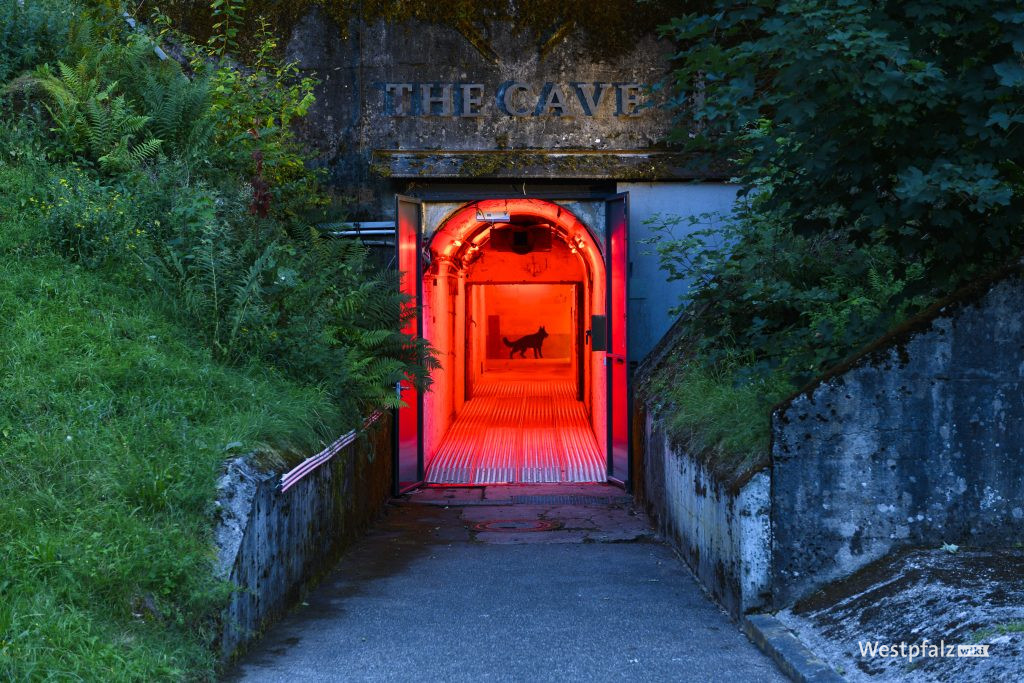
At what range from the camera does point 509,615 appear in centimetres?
647

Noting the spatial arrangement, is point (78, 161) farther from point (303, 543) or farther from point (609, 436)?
point (609, 436)

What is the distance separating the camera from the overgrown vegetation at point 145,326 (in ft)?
15.0

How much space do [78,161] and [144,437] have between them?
461 centimetres

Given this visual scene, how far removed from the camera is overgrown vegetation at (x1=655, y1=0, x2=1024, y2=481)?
504 centimetres

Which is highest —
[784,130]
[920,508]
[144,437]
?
[784,130]

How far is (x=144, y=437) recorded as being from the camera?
5.77m

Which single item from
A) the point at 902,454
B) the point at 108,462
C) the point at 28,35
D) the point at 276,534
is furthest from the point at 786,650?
the point at 28,35

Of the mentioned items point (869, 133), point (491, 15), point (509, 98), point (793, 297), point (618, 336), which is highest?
point (491, 15)

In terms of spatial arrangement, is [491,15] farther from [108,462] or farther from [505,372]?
[505,372]

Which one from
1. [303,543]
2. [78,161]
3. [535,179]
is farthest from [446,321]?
[303,543]

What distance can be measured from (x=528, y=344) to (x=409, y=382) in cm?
2096

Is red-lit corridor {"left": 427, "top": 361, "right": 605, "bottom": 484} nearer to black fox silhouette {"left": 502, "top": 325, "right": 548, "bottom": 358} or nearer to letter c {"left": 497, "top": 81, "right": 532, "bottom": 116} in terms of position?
letter c {"left": 497, "top": 81, "right": 532, "bottom": 116}

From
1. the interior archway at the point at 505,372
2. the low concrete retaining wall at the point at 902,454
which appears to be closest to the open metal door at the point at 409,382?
the interior archway at the point at 505,372

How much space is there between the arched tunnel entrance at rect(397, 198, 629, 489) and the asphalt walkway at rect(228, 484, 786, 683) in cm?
291
